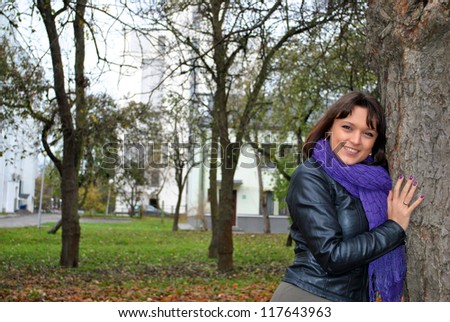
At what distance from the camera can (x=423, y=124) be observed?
3018 millimetres

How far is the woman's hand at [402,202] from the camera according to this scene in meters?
2.80

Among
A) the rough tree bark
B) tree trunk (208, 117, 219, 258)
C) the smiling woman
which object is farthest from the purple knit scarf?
tree trunk (208, 117, 219, 258)

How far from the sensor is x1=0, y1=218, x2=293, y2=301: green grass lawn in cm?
994

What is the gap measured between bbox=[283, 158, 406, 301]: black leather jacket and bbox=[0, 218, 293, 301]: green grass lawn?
7.11 meters

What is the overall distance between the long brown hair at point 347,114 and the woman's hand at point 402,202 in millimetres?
302

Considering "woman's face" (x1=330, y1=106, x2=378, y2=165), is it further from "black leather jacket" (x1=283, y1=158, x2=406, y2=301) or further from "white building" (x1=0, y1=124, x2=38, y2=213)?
"white building" (x1=0, y1=124, x2=38, y2=213)

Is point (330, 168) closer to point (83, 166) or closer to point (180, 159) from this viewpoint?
point (83, 166)

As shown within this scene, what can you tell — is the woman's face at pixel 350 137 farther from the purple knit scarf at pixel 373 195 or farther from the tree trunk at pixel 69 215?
the tree trunk at pixel 69 215

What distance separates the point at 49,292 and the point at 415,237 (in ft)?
26.8

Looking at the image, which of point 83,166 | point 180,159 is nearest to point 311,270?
point 83,166

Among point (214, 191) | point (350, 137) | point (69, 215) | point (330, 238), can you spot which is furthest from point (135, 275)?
point (330, 238)
